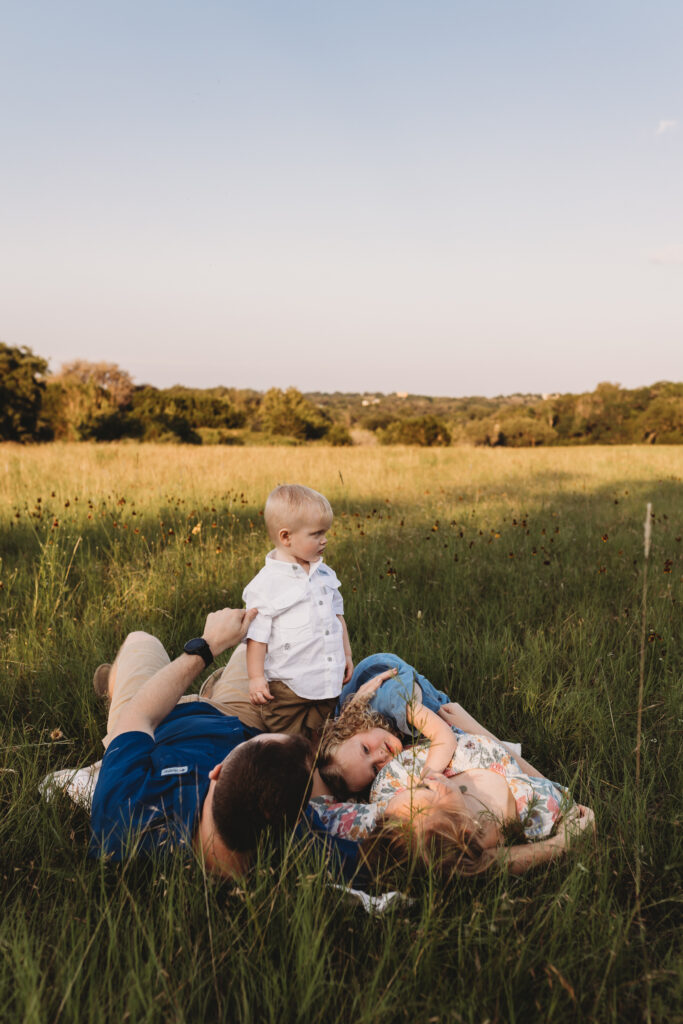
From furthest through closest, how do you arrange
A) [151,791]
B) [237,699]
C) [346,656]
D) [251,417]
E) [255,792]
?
[251,417]
[346,656]
[237,699]
[151,791]
[255,792]

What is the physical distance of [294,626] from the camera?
2736 mm

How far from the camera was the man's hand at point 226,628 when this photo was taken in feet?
8.36

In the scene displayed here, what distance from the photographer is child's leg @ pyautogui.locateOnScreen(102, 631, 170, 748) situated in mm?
2541

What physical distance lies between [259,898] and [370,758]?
72cm

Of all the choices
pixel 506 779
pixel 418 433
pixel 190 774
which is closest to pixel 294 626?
pixel 190 774

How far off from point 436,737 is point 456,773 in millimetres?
148

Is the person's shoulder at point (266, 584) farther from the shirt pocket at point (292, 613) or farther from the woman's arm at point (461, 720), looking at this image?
the woman's arm at point (461, 720)

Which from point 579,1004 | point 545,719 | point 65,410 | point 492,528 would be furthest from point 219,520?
point 65,410

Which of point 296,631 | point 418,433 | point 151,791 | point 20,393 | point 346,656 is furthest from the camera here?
point 418,433

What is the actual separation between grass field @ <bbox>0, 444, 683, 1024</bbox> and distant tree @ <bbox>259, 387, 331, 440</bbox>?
38368mm

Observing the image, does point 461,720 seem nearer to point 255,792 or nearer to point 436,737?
point 436,737

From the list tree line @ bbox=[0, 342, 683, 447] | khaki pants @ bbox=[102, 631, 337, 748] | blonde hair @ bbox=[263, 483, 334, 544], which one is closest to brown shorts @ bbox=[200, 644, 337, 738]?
khaki pants @ bbox=[102, 631, 337, 748]

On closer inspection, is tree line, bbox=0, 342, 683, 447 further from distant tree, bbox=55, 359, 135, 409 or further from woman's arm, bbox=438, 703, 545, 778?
woman's arm, bbox=438, 703, 545, 778

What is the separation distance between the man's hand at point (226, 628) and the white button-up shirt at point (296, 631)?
0.18 feet
